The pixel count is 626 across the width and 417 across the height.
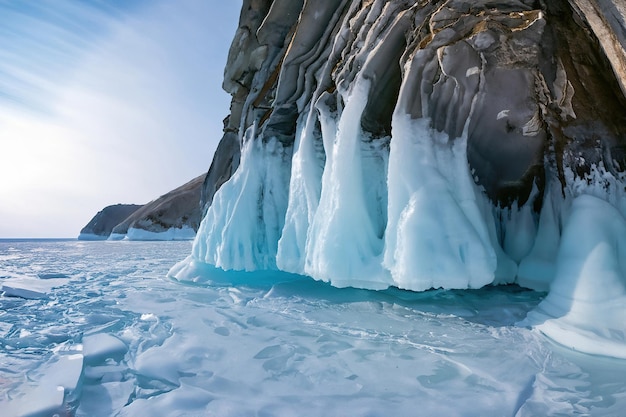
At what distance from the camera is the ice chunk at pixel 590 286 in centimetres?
232

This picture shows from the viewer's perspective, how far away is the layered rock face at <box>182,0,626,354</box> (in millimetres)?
3021

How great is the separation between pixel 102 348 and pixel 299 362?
1335 mm

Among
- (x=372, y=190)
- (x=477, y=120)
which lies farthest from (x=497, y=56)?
(x=372, y=190)

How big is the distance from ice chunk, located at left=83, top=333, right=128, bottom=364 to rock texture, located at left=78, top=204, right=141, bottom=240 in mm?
57040

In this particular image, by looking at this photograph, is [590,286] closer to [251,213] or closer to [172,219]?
[251,213]

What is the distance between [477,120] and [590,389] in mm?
2622

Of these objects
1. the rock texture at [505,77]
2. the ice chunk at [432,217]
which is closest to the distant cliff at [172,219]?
the rock texture at [505,77]

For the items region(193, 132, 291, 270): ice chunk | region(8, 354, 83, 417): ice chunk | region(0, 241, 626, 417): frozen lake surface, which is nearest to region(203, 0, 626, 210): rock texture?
region(0, 241, 626, 417): frozen lake surface

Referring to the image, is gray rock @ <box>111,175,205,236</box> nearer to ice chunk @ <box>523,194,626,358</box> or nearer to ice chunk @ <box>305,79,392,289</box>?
ice chunk @ <box>305,79,392,289</box>

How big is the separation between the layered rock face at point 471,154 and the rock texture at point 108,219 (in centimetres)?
5652

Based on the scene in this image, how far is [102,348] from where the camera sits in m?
2.40

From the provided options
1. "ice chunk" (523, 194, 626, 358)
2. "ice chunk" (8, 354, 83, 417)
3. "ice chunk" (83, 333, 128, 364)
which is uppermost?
"ice chunk" (523, 194, 626, 358)

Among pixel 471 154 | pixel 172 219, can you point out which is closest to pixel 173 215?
pixel 172 219

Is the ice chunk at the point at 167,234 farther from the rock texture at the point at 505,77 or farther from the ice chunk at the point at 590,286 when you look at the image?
the ice chunk at the point at 590,286
